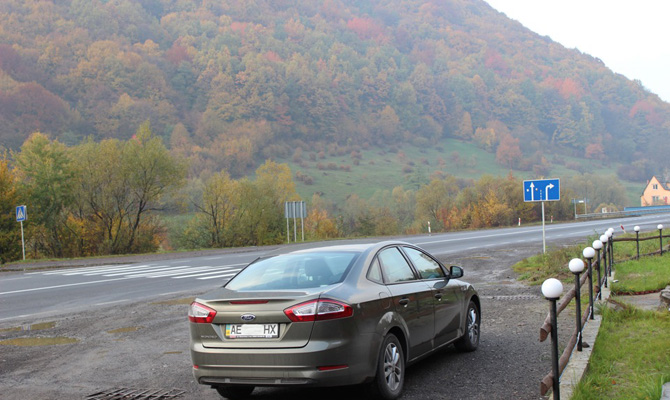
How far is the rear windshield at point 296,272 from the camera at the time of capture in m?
5.64

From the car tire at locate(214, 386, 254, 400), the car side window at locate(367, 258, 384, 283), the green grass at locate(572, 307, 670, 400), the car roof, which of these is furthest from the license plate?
the green grass at locate(572, 307, 670, 400)

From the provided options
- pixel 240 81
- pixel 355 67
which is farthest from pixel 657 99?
pixel 240 81

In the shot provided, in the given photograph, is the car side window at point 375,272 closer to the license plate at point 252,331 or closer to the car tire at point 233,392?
the license plate at point 252,331

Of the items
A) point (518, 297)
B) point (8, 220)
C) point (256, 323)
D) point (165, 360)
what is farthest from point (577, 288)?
point (8, 220)

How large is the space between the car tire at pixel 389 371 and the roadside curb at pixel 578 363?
1337 mm

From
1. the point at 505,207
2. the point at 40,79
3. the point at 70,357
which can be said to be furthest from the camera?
the point at 40,79

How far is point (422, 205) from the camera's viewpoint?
239ft

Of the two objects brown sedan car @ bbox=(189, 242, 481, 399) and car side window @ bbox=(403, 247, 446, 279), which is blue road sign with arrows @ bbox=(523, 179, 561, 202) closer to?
car side window @ bbox=(403, 247, 446, 279)

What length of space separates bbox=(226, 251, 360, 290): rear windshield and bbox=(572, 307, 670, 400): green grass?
7.50 ft

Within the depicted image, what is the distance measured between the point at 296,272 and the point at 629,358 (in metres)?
3.53

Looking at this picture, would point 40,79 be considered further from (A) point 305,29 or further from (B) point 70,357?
(B) point 70,357

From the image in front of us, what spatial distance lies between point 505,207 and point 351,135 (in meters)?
91.3

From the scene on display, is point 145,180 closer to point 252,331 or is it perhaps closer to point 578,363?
point 252,331

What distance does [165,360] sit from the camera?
775 cm
